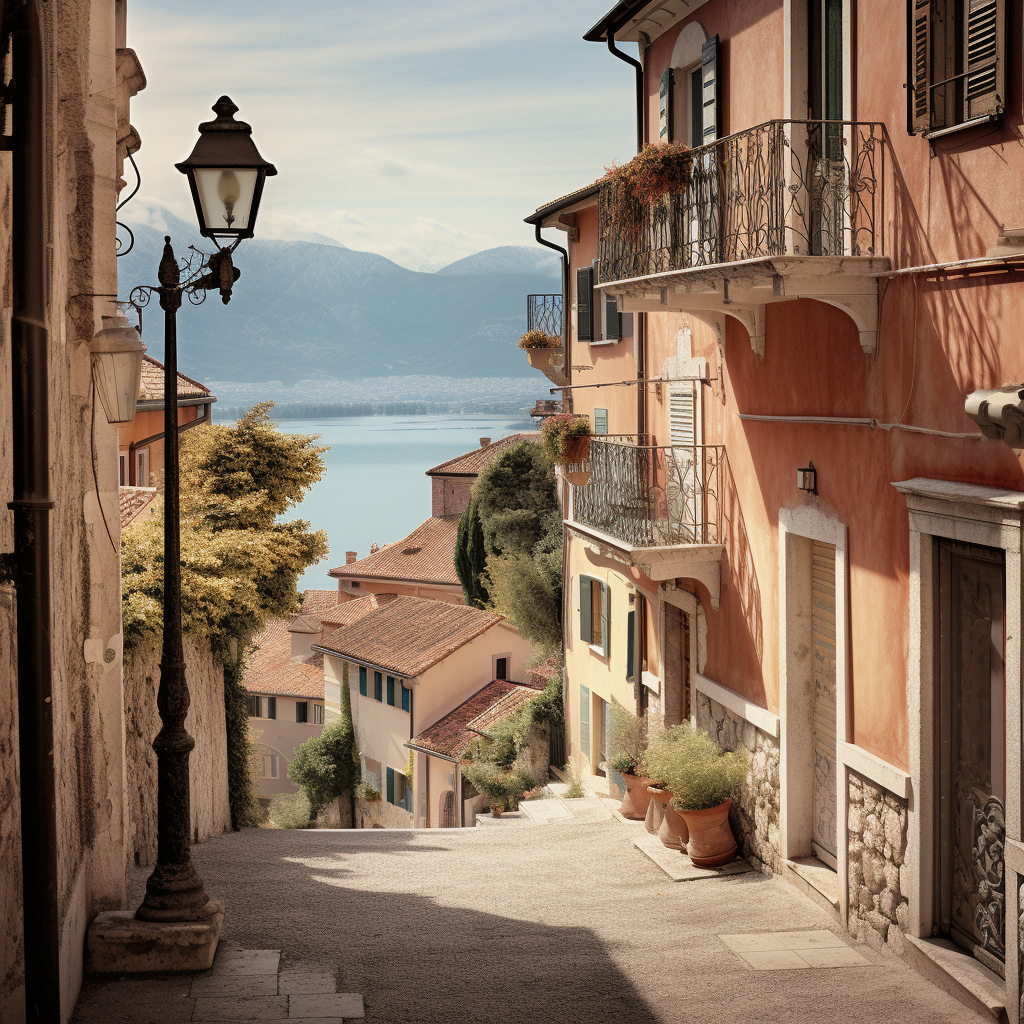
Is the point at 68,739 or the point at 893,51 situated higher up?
the point at 893,51

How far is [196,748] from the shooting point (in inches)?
477

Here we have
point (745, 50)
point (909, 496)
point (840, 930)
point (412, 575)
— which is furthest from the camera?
point (412, 575)

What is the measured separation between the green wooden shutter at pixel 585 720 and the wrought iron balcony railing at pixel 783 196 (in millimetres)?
9930

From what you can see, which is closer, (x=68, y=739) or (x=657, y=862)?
(x=68, y=739)

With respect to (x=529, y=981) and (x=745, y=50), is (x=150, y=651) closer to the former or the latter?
(x=529, y=981)

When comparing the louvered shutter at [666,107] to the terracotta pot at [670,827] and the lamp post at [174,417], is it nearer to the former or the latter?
the lamp post at [174,417]

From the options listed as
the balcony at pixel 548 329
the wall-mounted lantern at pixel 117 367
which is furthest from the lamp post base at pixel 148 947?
the balcony at pixel 548 329

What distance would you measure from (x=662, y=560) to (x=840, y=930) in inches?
162

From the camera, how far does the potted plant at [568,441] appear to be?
1378cm

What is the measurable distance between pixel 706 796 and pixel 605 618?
7270mm

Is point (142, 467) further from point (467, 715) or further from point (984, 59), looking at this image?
point (984, 59)

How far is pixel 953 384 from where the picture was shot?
685 centimetres

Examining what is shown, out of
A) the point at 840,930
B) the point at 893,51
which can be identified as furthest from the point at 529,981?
the point at 893,51

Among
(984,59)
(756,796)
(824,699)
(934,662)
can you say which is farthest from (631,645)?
(984,59)
